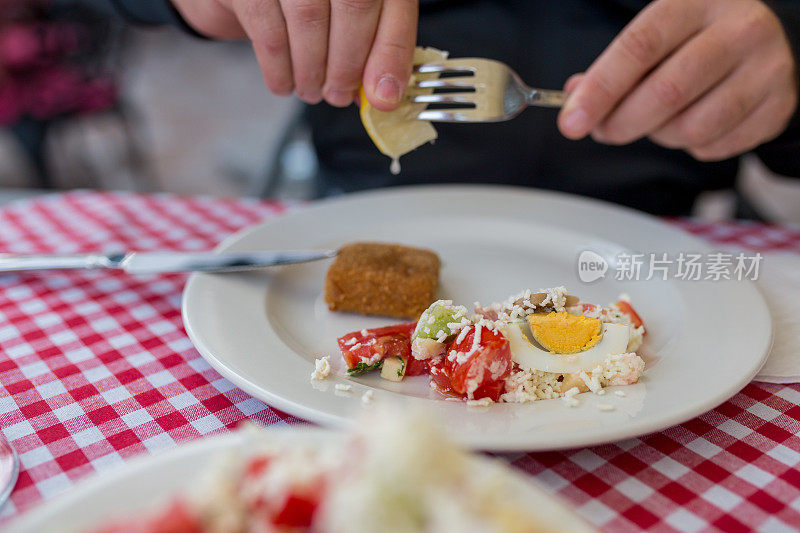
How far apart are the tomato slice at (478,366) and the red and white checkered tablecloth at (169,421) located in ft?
0.43

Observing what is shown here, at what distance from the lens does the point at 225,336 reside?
122 centimetres

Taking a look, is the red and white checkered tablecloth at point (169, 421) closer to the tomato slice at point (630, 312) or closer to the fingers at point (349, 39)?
the tomato slice at point (630, 312)

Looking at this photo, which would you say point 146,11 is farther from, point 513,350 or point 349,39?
point 513,350

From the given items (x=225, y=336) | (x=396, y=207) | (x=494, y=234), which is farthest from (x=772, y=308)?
(x=225, y=336)

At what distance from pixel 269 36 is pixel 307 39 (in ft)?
0.33

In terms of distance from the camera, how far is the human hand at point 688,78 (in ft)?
5.09

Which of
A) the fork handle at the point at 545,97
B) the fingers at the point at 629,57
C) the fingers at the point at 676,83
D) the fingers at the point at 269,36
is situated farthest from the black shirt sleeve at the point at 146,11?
the fingers at the point at 676,83

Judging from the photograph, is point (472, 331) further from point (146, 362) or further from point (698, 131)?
point (698, 131)

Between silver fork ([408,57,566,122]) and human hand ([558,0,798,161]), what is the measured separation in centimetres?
14

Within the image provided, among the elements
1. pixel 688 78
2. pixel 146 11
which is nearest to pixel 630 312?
pixel 688 78

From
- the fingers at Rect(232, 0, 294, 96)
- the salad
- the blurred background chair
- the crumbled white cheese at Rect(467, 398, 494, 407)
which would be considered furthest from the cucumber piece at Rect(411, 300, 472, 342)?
the blurred background chair

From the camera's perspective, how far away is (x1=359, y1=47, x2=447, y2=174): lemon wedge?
1521 millimetres

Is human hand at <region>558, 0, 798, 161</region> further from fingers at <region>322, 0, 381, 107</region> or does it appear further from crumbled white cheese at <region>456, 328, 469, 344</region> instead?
crumbled white cheese at <region>456, 328, 469, 344</region>

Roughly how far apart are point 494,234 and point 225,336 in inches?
33.8
